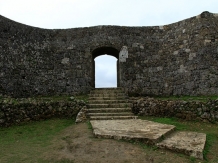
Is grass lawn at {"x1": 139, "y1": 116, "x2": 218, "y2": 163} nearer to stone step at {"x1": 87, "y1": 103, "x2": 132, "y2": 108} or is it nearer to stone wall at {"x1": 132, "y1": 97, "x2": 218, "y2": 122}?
stone wall at {"x1": 132, "y1": 97, "x2": 218, "y2": 122}

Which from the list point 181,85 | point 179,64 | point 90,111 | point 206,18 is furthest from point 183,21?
point 90,111

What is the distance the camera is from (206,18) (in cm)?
1078

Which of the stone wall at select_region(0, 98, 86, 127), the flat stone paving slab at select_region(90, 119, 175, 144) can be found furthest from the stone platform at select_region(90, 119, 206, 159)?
the stone wall at select_region(0, 98, 86, 127)

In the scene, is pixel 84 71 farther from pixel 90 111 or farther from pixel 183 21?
pixel 183 21

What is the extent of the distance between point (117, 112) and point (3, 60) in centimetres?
591

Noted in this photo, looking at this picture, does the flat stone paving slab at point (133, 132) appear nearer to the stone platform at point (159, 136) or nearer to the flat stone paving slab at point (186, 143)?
the stone platform at point (159, 136)

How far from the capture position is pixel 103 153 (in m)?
5.07

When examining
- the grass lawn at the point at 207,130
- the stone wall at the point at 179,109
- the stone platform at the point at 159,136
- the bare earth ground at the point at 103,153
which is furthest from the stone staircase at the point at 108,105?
the bare earth ground at the point at 103,153

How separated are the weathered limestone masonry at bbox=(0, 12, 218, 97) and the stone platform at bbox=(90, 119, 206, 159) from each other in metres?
4.92

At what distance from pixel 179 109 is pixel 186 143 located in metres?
3.57

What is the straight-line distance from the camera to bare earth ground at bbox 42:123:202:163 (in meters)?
4.66

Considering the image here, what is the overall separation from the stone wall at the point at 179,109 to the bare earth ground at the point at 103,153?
3742 mm

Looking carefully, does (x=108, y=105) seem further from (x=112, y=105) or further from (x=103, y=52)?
(x=103, y=52)

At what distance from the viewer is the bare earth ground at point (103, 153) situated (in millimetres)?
4660
